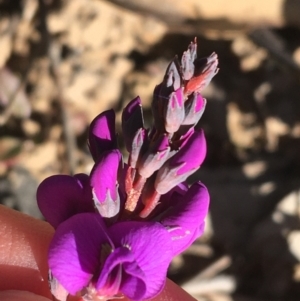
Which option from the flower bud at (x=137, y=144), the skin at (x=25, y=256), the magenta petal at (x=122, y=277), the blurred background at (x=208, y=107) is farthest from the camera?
the blurred background at (x=208, y=107)

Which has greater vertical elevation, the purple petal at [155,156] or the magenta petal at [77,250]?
the purple petal at [155,156]

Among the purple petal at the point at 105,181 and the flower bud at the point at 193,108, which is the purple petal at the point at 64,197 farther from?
the flower bud at the point at 193,108

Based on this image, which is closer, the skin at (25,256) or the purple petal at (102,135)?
the purple petal at (102,135)

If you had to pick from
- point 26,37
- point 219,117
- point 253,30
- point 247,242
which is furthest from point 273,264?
point 26,37

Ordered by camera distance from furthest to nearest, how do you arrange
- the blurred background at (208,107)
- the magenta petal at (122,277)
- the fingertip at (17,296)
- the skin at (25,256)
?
1. the blurred background at (208,107)
2. the skin at (25,256)
3. the fingertip at (17,296)
4. the magenta petal at (122,277)

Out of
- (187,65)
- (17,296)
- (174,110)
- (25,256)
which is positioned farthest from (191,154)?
(25,256)

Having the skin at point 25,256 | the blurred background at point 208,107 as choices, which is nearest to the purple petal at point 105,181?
the skin at point 25,256
